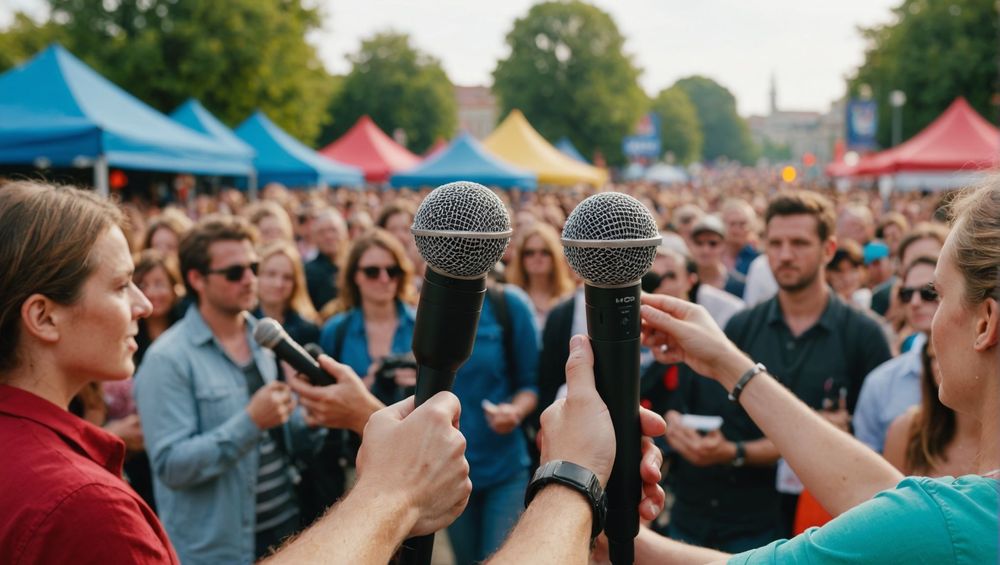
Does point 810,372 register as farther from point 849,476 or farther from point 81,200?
point 81,200

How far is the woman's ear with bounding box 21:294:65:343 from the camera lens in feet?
6.41

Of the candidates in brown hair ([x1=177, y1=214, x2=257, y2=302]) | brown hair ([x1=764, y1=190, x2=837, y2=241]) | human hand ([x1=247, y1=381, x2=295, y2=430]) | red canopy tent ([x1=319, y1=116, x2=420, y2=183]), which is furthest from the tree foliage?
human hand ([x1=247, y1=381, x2=295, y2=430])

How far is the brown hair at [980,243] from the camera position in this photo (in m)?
1.55

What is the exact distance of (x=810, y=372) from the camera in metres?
4.06

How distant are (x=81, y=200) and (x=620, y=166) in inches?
2436

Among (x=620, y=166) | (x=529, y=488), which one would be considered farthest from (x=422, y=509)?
(x=620, y=166)

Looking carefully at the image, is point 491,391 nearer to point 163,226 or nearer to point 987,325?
point 987,325

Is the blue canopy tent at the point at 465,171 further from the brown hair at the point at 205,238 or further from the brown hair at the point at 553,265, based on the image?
the brown hair at the point at 205,238

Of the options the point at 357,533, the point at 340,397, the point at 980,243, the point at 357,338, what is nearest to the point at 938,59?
the point at 357,338

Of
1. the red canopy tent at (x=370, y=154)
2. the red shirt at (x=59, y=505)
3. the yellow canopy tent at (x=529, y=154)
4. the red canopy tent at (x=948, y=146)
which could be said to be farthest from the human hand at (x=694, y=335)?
the red canopy tent at (x=370, y=154)

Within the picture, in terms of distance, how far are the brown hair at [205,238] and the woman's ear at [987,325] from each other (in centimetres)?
328

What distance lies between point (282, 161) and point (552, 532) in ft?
66.5

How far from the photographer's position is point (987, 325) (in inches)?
61.2

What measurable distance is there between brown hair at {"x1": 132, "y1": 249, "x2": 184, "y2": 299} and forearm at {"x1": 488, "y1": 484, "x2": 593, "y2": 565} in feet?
13.8
